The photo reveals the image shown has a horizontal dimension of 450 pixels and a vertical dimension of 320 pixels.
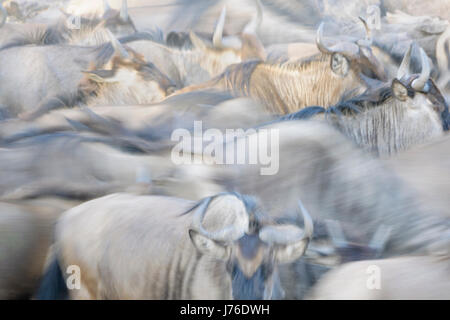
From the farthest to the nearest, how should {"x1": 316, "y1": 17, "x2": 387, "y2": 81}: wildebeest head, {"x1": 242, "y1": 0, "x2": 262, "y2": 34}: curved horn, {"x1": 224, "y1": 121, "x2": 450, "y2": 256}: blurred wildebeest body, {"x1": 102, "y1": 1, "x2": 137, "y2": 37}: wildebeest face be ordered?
{"x1": 102, "y1": 1, "x2": 137, "y2": 37}: wildebeest face, {"x1": 242, "y1": 0, "x2": 262, "y2": 34}: curved horn, {"x1": 316, "y1": 17, "x2": 387, "y2": 81}: wildebeest head, {"x1": 224, "y1": 121, "x2": 450, "y2": 256}: blurred wildebeest body

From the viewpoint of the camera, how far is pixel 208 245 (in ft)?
6.64

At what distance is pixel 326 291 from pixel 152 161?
920mm

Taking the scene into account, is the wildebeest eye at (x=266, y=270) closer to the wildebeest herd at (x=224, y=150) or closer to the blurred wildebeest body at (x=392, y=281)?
the wildebeest herd at (x=224, y=150)

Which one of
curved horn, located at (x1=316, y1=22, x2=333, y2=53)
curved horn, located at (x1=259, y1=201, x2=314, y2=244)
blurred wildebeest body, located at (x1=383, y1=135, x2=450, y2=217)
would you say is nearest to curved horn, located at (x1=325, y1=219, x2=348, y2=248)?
curved horn, located at (x1=259, y1=201, x2=314, y2=244)

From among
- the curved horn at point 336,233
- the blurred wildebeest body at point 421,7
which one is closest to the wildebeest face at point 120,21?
the blurred wildebeest body at point 421,7

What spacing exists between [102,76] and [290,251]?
5.00 feet

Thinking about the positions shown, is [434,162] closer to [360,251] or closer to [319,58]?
[360,251]

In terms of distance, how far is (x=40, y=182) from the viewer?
2506mm

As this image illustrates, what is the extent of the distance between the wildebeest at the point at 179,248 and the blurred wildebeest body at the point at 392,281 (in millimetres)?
188

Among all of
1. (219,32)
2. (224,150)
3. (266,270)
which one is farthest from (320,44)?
(266,270)

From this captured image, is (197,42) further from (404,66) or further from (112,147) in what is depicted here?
(404,66)

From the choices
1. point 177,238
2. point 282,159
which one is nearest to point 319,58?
Result: point 282,159

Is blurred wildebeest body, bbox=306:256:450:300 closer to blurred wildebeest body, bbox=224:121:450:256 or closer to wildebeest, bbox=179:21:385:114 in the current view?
blurred wildebeest body, bbox=224:121:450:256

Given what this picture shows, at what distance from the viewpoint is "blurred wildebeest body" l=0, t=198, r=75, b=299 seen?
222cm
